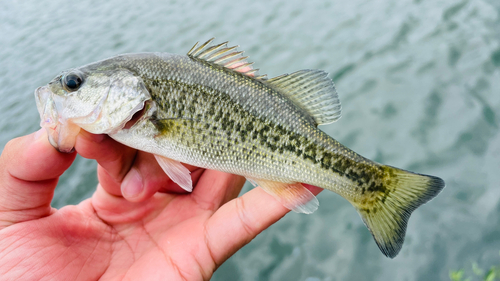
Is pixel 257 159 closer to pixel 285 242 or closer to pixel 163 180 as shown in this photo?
pixel 163 180

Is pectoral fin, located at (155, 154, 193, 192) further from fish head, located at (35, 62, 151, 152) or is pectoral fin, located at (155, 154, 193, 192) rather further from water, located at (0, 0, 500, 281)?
water, located at (0, 0, 500, 281)

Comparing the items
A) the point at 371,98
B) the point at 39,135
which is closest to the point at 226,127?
the point at 39,135

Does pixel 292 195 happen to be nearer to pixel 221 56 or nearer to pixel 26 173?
pixel 221 56

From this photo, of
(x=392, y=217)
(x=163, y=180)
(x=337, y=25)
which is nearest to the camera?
(x=392, y=217)

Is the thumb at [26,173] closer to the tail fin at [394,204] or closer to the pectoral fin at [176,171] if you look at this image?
the pectoral fin at [176,171]

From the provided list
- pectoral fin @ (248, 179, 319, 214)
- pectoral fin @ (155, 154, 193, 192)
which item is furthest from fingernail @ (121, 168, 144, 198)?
pectoral fin @ (248, 179, 319, 214)

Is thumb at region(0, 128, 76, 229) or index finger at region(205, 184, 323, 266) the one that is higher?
thumb at region(0, 128, 76, 229)

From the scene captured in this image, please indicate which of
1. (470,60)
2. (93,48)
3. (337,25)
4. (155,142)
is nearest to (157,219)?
(155,142)
